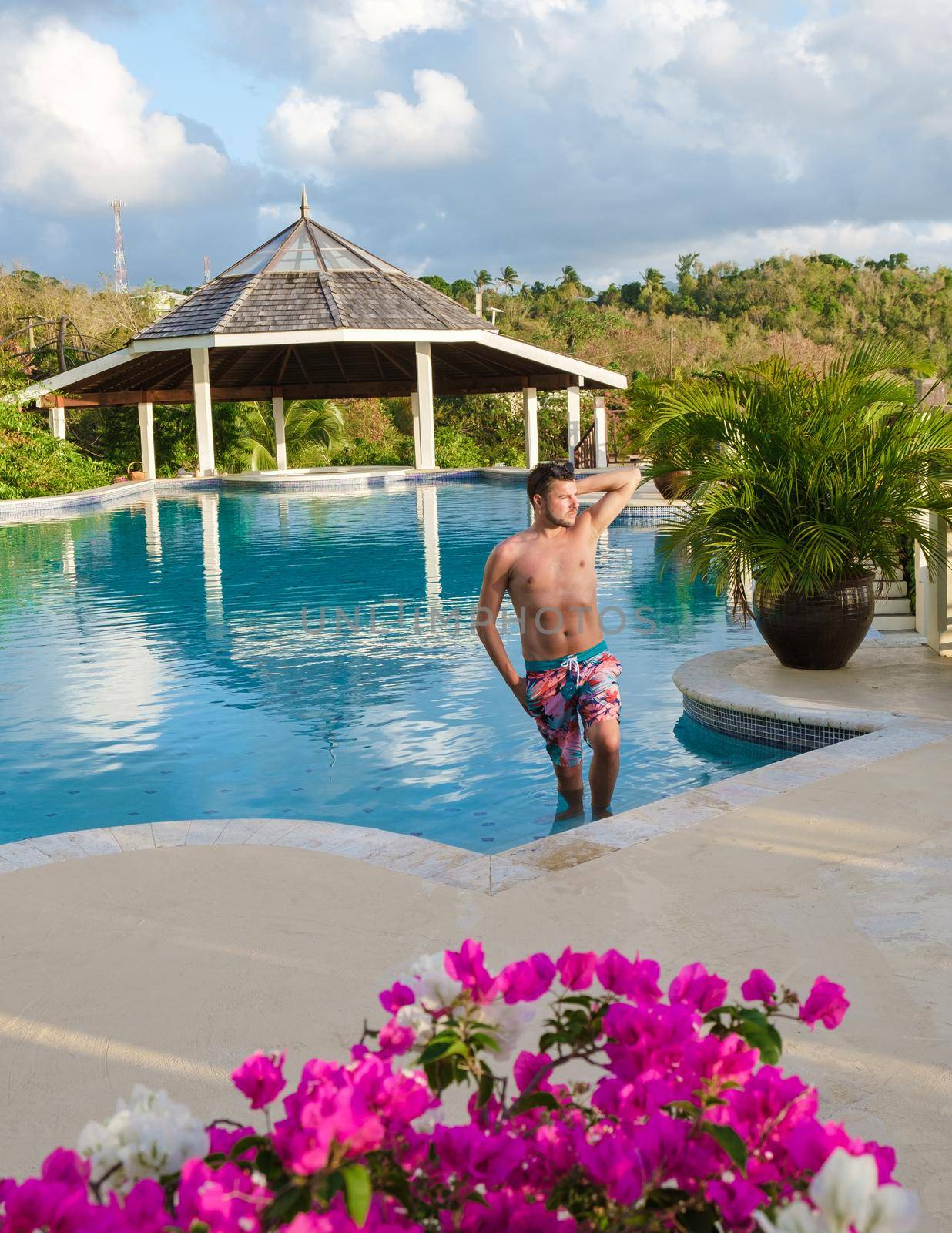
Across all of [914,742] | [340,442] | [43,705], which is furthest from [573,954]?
[340,442]

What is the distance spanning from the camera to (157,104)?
3359 centimetres

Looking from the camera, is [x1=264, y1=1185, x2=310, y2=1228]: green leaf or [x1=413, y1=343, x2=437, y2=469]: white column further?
[x1=413, y1=343, x2=437, y2=469]: white column

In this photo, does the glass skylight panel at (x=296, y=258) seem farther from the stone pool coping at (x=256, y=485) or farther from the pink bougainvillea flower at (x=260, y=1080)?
the pink bougainvillea flower at (x=260, y=1080)

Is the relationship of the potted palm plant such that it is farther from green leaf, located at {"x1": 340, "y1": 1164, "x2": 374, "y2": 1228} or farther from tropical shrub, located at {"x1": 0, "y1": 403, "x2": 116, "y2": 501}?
tropical shrub, located at {"x1": 0, "y1": 403, "x2": 116, "y2": 501}

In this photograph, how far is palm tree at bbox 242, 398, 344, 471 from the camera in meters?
32.3

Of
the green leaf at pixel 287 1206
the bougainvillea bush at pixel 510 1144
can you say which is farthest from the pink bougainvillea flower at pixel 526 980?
the green leaf at pixel 287 1206

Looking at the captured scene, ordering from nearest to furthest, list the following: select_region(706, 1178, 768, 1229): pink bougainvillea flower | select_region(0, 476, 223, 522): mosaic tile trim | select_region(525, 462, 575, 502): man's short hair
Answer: select_region(706, 1178, 768, 1229): pink bougainvillea flower < select_region(525, 462, 575, 502): man's short hair < select_region(0, 476, 223, 522): mosaic tile trim

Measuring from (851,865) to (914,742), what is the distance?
164 centimetres

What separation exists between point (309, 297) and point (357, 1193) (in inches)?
1042

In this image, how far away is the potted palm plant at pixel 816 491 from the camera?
6.82 metres

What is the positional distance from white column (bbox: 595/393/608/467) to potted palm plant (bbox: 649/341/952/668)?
19461 millimetres

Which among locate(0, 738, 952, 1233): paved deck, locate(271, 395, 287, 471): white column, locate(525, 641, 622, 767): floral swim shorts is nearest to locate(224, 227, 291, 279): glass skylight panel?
locate(271, 395, 287, 471): white column

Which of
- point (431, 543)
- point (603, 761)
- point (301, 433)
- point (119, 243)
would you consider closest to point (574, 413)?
point (301, 433)

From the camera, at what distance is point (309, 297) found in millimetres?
26203
